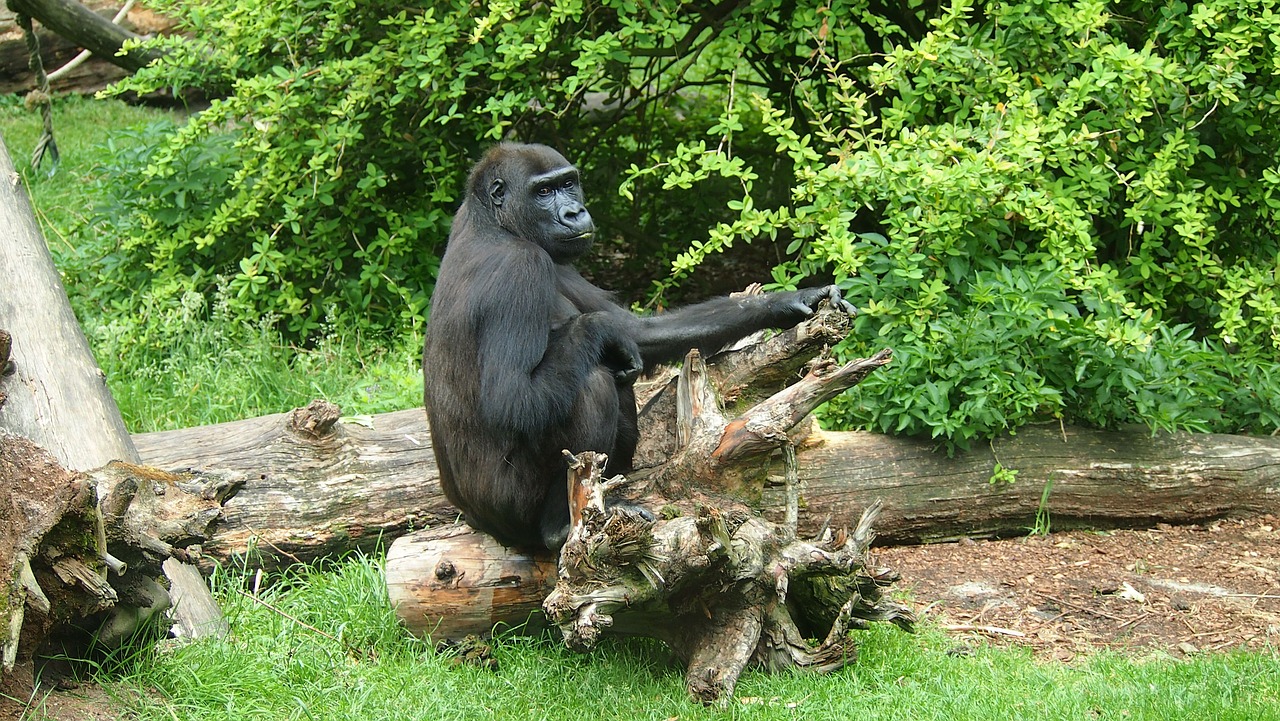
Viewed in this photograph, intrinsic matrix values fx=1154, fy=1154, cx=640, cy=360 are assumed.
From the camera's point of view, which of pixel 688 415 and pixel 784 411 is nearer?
pixel 784 411

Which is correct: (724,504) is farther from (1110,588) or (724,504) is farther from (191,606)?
(191,606)

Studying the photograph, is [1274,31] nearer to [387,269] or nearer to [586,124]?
[586,124]

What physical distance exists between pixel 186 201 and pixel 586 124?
2.54 m

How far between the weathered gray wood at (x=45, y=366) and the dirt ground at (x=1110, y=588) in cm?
326

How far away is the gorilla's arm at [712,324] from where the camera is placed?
4.59m

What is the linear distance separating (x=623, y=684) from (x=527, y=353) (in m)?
1.18

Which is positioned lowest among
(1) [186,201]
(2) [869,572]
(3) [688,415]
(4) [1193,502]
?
(4) [1193,502]

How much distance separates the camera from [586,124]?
24.5 feet

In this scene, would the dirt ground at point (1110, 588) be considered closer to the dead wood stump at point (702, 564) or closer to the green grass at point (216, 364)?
the dead wood stump at point (702, 564)

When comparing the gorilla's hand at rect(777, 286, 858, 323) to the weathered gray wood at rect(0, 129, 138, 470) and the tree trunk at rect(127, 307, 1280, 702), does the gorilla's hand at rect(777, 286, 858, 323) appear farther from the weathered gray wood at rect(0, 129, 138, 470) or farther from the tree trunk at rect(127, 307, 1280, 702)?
the weathered gray wood at rect(0, 129, 138, 470)

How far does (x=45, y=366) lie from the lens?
4371 mm

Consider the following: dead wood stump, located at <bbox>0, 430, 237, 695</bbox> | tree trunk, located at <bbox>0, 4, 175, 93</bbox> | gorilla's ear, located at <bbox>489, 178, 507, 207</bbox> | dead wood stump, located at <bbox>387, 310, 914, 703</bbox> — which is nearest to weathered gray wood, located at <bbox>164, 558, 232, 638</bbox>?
dead wood stump, located at <bbox>0, 430, 237, 695</bbox>

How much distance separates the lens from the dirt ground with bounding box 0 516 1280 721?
439 centimetres

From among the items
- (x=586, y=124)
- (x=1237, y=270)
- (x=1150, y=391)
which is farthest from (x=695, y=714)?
(x=586, y=124)
